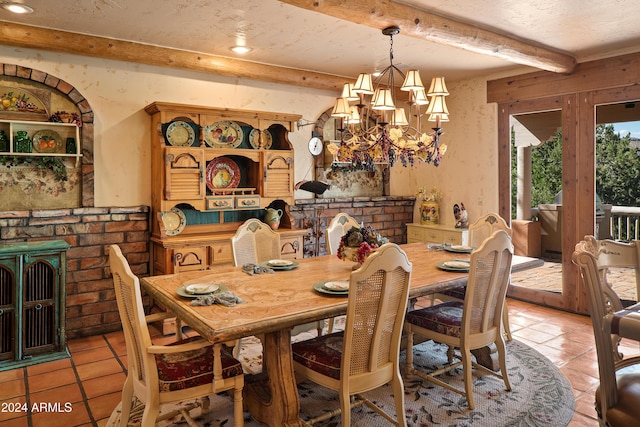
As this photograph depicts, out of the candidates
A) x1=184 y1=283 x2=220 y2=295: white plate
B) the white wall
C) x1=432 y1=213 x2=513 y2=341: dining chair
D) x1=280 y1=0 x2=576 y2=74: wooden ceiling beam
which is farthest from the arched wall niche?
x1=432 y1=213 x2=513 y2=341: dining chair

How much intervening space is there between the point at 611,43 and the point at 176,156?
12.8 ft

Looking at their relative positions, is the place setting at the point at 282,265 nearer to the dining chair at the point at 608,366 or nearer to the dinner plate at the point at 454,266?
the dinner plate at the point at 454,266

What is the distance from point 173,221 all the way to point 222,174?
687 mm

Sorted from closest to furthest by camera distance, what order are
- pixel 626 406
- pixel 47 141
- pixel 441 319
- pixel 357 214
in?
pixel 626 406 < pixel 441 319 < pixel 47 141 < pixel 357 214

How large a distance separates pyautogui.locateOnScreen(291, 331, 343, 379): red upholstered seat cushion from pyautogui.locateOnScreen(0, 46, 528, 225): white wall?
243 centimetres

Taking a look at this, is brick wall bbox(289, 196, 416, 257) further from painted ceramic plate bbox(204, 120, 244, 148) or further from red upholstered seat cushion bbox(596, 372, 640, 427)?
red upholstered seat cushion bbox(596, 372, 640, 427)

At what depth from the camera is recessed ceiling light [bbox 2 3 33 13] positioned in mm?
2917

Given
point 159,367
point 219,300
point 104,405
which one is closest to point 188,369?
point 159,367

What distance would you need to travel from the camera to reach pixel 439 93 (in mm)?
2945

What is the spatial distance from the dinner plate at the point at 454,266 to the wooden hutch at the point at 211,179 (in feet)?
5.97

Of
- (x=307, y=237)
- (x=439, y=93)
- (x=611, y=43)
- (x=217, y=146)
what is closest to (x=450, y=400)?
(x=439, y=93)

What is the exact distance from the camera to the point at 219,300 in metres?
2.16

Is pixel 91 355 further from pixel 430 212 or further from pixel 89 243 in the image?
pixel 430 212

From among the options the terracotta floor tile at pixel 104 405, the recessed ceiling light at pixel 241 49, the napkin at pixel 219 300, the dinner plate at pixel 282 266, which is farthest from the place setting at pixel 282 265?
the recessed ceiling light at pixel 241 49
